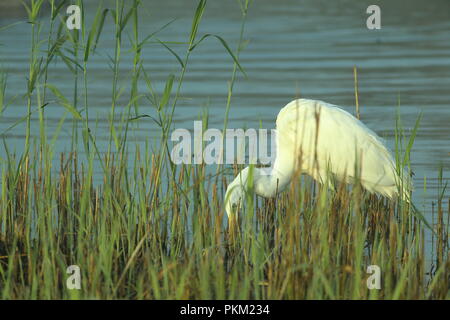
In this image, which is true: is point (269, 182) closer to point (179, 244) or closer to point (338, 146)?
point (338, 146)

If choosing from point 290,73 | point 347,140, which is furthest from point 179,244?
point 290,73

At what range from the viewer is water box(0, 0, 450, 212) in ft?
29.3

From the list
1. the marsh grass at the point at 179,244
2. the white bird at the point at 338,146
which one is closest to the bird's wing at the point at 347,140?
the white bird at the point at 338,146

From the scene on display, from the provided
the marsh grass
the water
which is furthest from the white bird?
the marsh grass

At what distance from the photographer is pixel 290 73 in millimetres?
12352

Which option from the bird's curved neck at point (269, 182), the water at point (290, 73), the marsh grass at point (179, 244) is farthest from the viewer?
the water at point (290, 73)

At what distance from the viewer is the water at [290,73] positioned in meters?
8.94

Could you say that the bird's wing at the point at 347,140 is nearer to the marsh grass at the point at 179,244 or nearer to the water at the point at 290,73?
the water at the point at 290,73

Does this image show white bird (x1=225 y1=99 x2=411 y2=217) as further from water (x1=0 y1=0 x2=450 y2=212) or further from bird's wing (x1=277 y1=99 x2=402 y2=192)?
water (x1=0 y1=0 x2=450 y2=212)

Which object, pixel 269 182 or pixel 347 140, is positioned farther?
pixel 347 140

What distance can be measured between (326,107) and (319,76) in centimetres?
Result: 595
